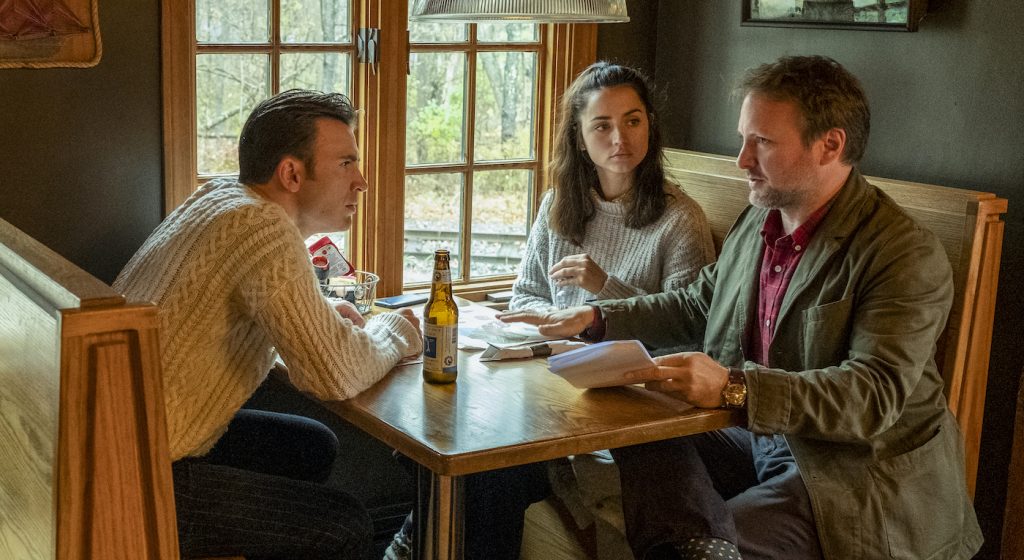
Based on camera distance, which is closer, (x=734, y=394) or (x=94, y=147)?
(x=734, y=394)

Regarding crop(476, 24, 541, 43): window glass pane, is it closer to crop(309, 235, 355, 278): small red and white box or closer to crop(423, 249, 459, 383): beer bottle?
crop(309, 235, 355, 278): small red and white box

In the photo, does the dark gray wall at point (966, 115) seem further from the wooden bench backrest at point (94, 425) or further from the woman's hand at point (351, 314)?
the wooden bench backrest at point (94, 425)

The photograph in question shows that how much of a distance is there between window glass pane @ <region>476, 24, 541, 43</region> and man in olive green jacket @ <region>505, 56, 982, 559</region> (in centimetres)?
125

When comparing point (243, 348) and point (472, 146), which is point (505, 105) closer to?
point (472, 146)

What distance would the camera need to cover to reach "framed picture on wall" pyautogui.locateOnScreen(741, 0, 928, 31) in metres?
2.98

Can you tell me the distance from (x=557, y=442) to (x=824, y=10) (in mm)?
1846

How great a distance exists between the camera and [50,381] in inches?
57.6

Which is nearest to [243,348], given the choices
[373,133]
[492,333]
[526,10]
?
[492,333]

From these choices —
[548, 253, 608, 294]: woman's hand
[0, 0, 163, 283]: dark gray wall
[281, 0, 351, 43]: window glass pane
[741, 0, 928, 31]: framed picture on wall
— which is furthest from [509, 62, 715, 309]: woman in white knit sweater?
[0, 0, 163, 283]: dark gray wall

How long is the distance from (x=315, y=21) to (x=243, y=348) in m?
1.30

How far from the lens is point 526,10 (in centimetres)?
197

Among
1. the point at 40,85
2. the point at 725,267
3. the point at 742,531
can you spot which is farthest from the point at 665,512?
the point at 40,85

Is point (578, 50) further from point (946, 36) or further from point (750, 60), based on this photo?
point (946, 36)

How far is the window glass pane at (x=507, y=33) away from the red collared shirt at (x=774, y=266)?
1.32 m
